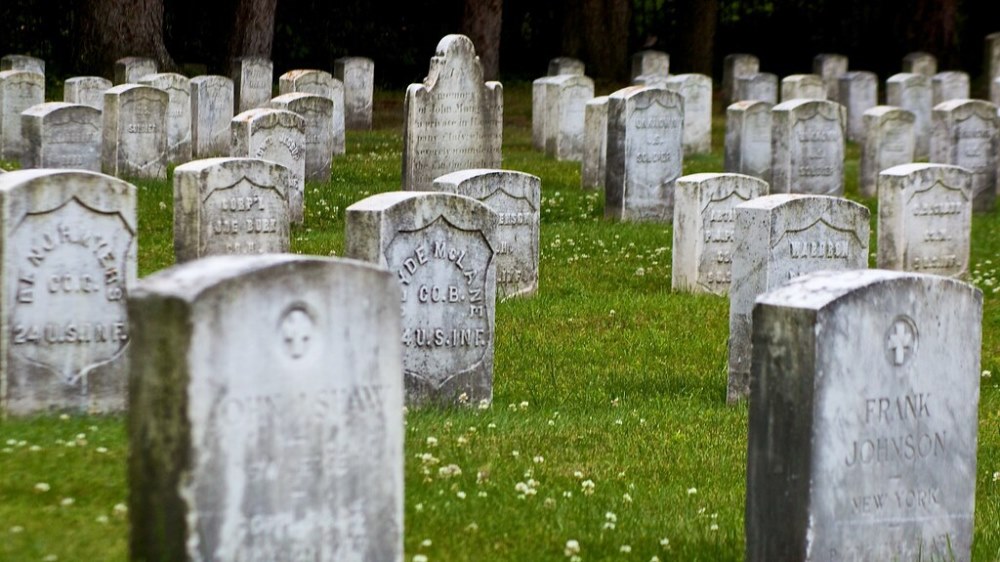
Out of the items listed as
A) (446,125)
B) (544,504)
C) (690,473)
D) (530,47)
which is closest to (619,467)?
(690,473)

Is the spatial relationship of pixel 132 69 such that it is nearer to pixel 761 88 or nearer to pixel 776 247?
pixel 761 88

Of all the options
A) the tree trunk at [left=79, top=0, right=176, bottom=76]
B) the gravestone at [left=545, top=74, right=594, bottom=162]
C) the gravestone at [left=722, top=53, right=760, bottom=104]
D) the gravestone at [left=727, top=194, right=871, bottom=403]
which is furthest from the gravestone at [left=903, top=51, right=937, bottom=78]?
the gravestone at [left=727, top=194, right=871, bottom=403]

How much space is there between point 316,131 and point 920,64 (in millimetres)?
18785

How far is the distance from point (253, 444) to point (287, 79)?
20329 millimetres

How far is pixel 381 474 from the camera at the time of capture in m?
5.91

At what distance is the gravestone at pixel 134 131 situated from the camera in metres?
20.0

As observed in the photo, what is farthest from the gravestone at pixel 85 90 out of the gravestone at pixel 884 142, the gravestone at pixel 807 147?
the gravestone at pixel 884 142

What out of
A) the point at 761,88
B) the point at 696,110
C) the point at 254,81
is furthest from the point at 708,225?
the point at 761,88

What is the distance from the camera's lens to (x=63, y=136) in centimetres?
1838

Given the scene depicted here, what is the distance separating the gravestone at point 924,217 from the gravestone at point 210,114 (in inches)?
428

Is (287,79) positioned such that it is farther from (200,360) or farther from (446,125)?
(200,360)

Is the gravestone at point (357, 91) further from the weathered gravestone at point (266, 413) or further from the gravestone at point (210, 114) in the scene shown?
the weathered gravestone at point (266, 413)

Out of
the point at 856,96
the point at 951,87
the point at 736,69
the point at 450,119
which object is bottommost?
the point at 450,119

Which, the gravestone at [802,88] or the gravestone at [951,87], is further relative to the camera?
the gravestone at [951,87]
